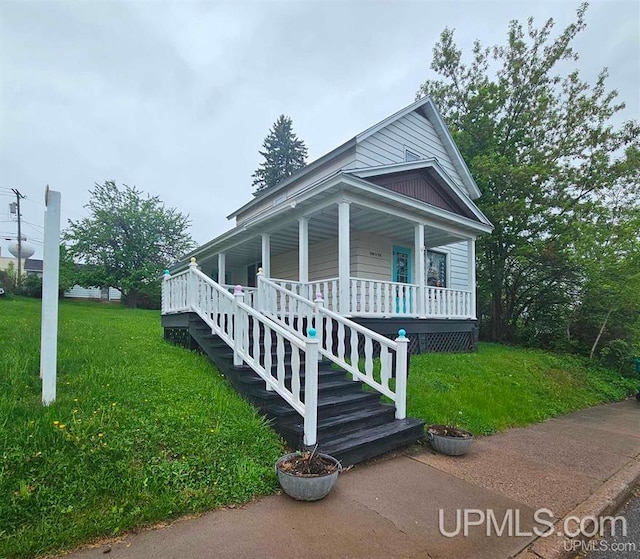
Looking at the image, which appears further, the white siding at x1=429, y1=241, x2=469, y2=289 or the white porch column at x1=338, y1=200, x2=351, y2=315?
the white siding at x1=429, y1=241, x2=469, y2=289

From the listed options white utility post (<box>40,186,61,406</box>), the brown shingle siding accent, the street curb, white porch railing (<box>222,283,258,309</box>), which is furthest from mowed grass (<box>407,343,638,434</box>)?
white utility post (<box>40,186,61,406</box>)

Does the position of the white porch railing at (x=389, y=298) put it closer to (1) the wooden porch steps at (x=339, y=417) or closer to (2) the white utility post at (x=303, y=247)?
(2) the white utility post at (x=303, y=247)

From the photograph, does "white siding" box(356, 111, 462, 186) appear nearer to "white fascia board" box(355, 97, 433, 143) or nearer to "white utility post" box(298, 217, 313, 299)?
"white fascia board" box(355, 97, 433, 143)

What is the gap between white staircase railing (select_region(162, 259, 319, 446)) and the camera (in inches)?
137

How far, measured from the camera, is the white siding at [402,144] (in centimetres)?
1042

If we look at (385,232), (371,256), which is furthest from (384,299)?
(385,232)

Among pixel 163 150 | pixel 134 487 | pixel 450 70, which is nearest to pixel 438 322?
pixel 134 487

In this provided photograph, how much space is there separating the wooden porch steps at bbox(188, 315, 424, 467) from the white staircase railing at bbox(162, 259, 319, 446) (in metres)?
0.17

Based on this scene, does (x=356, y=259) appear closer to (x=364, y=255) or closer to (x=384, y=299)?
(x=364, y=255)

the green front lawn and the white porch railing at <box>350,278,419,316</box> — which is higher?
the white porch railing at <box>350,278,419,316</box>

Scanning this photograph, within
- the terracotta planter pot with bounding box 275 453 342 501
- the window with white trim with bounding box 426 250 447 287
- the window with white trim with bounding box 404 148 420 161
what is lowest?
the terracotta planter pot with bounding box 275 453 342 501

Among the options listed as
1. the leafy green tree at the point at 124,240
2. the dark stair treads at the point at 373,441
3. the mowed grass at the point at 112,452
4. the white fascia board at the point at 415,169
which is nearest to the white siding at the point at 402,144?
the white fascia board at the point at 415,169

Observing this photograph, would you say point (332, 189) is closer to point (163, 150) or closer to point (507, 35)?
point (507, 35)

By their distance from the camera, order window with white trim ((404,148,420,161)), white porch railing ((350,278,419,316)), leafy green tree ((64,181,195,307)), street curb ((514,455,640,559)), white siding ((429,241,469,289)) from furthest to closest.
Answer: leafy green tree ((64,181,195,307)) < white siding ((429,241,469,289)) < window with white trim ((404,148,420,161)) < white porch railing ((350,278,419,316)) < street curb ((514,455,640,559))
